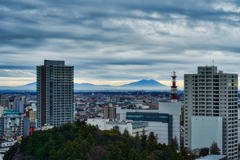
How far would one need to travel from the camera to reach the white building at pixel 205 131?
2876 inches

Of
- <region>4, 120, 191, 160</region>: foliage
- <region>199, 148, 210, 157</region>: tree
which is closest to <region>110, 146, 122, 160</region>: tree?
<region>4, 120, 191, 160</region>: foliage

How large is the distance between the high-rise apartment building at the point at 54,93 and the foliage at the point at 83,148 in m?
50.9

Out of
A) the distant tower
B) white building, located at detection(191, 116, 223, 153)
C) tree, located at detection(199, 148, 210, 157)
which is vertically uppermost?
the distant tower

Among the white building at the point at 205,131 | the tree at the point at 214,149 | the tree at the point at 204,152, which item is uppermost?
the white building at the point at 205,131

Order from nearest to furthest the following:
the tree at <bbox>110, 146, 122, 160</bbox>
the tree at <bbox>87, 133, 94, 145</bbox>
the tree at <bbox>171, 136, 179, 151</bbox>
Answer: the tree at <bbox>110, 146, 122, 160</bbox>, the tree at <bbox>87, 133, 94, 145</bbox>, the tree at <bbox>171, 136, 179, 151</bbox>

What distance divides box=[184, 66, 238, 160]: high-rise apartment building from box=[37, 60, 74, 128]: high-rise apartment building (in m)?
45.9

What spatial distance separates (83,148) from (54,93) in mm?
66935

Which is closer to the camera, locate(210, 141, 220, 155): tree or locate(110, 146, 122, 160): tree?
locate(110, 146, 122, 160): tree

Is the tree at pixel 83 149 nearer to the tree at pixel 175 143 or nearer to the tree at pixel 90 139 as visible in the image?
the tree at pixel 90 139

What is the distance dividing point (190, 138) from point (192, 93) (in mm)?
10146

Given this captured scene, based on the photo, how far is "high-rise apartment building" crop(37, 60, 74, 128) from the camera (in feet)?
367

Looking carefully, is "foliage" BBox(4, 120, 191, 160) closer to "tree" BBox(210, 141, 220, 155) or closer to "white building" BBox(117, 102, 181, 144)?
"tree" BBox(210, 141, 220, 155)

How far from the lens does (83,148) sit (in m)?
48.4

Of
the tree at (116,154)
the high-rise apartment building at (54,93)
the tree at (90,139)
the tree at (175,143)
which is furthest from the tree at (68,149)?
the high-rise apartment building at (54,93)
